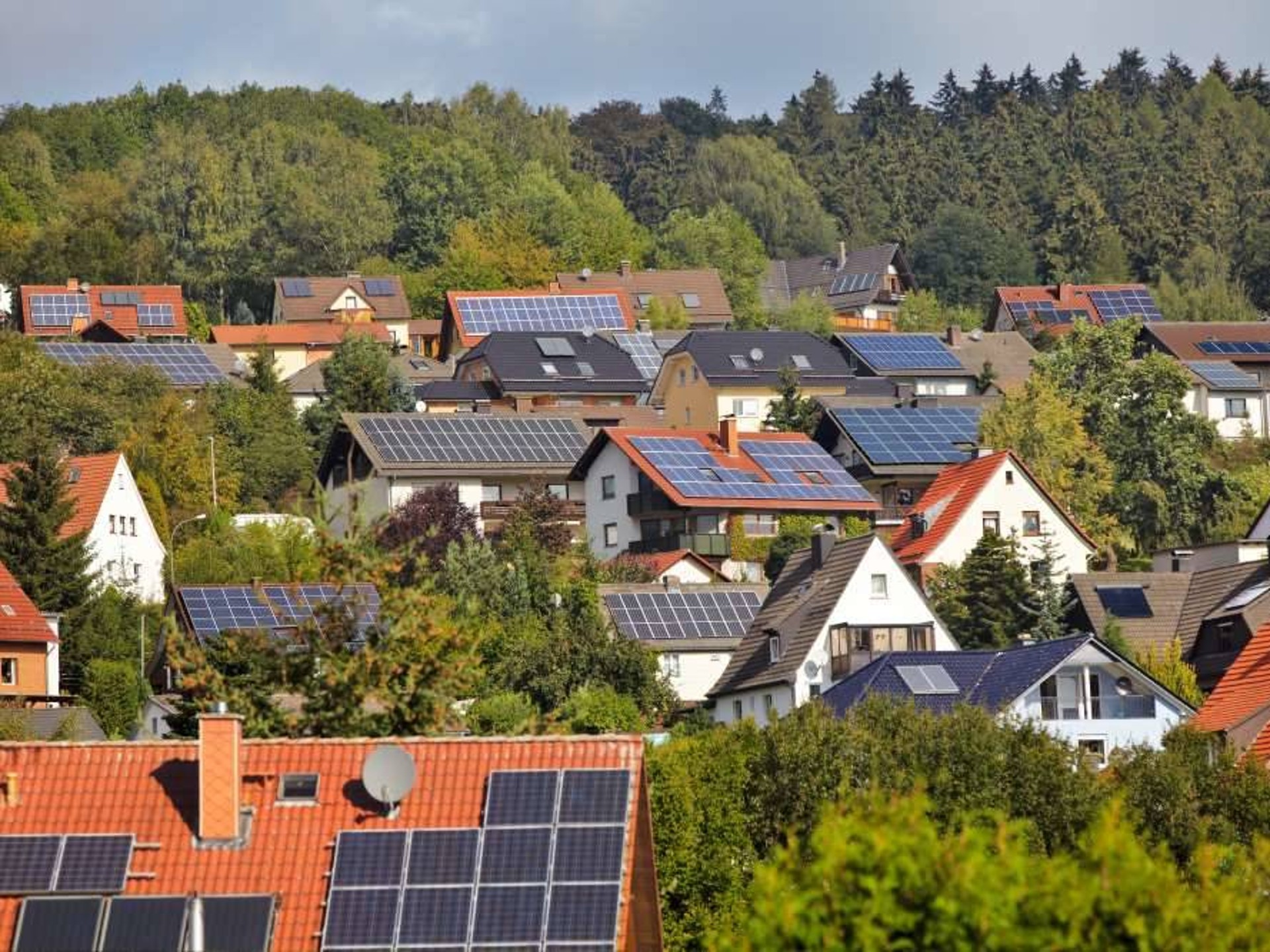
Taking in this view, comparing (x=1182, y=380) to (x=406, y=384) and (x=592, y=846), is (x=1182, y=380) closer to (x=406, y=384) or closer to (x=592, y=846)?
(x=406, y=384)

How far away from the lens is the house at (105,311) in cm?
13088

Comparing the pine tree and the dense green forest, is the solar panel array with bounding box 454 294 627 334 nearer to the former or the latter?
the dense green forest

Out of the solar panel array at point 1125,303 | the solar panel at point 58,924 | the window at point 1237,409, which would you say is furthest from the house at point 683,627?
the solar panel array at point 1125,303

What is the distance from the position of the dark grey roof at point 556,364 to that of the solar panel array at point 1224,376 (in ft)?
67.7

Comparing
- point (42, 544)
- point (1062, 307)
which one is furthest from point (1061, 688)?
point (1062, 307)

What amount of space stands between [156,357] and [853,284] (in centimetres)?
5580

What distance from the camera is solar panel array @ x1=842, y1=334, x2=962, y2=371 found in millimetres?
115688

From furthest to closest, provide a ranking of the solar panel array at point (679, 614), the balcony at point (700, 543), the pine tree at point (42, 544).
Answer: the balcony at point (700, 543) < the pine tree at point (42, 544) < the solar panel array at point (679, 614)

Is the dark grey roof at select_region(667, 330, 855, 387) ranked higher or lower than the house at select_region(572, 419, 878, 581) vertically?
higher

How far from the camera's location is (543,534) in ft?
280

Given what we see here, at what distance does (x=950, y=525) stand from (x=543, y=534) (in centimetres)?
1202

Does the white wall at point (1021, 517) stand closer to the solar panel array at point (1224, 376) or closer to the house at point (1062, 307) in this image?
the solar panel array at point (1224, 376)

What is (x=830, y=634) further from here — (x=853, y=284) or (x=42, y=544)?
(x=853, y=284)

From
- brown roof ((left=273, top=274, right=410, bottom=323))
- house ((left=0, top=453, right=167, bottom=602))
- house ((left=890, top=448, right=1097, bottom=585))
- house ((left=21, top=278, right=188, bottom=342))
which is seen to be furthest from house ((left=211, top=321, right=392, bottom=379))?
house ((left=890, top=448, right=1097, bottom=585))
